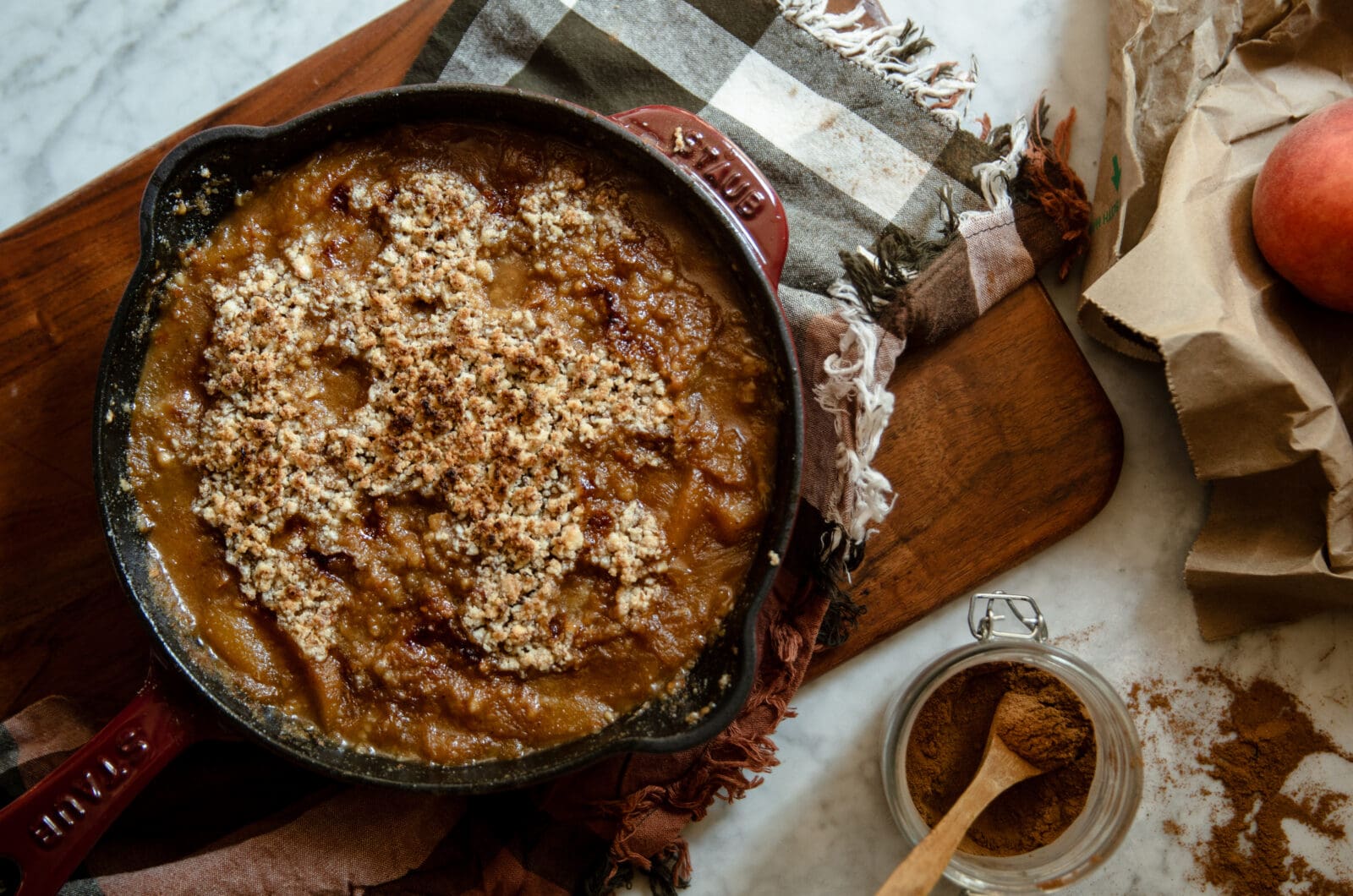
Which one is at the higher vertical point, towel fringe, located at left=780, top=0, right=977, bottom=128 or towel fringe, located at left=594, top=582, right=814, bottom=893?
towel fringe, located at left=780, top=0, right=977, bottom=128

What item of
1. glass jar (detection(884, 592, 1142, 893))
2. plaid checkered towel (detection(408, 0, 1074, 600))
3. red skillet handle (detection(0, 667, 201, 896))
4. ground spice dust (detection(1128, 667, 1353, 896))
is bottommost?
ground spice dust (detection(1128, 667, 1353, 896))

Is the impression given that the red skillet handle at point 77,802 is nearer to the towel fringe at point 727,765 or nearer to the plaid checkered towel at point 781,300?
the plaid checkered towel at point 781,300

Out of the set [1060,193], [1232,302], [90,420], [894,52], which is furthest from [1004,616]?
[90,420]

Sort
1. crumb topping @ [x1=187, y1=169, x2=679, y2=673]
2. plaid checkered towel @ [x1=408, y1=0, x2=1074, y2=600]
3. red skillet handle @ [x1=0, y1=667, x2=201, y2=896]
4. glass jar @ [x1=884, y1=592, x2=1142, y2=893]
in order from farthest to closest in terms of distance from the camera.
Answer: plaid checkered towel @ [x1=408, y1=0, x2=1074, y2=600]
glass jar @ [x1=884, y1=592, x2=1142, y2=893]
crumb topping @ [x1=187, y1=169, x2=679, y2=673]
red skillet handle @ [x1=0, y1=667, x2=201, y2=896]

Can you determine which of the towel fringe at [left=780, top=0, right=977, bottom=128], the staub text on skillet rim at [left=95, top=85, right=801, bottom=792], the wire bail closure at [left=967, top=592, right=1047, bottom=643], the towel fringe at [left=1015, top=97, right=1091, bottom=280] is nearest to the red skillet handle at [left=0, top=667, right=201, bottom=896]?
the staub text on skillet rim at [left=95, top=85, right=801, bottom=792]

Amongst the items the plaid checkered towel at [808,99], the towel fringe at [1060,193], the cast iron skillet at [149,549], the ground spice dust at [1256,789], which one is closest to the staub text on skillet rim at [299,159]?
the cast iron skillet at [149,549]

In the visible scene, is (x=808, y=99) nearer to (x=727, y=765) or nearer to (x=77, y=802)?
(x=727, y=765)

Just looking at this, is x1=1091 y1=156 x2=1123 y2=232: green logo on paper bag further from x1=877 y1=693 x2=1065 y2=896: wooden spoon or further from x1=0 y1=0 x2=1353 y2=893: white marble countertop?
x1=877 y1=693 x2=1065 y2=896: wooden spoon

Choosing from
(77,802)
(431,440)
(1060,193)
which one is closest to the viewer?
(77,802)
